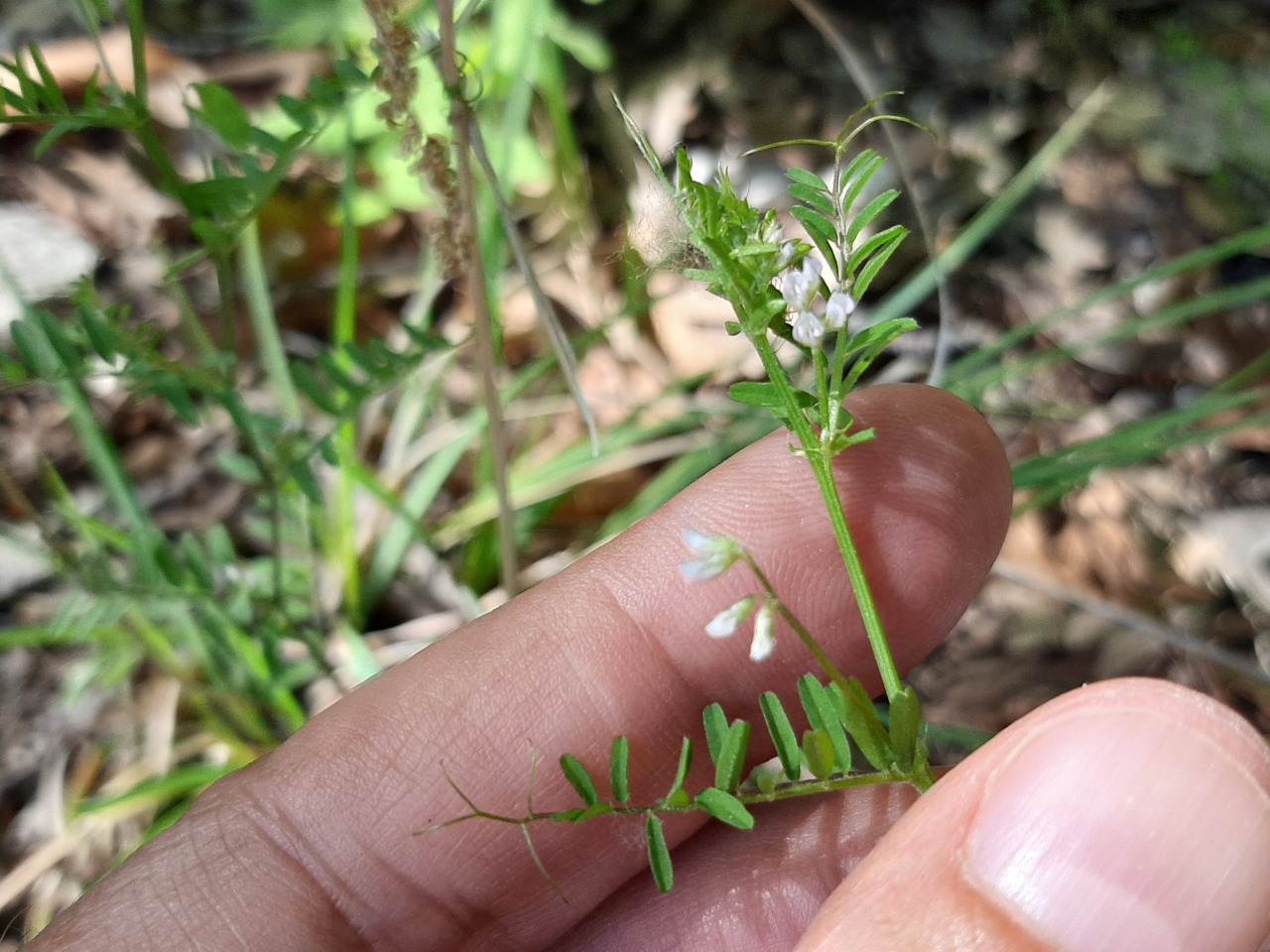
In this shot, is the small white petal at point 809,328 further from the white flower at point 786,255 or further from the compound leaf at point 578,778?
the compound leaf at point 578,778

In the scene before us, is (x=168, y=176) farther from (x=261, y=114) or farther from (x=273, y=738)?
(x=261, y=114)

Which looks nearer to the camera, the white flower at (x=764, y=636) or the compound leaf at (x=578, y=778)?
the white flower at (x=764, y=636)

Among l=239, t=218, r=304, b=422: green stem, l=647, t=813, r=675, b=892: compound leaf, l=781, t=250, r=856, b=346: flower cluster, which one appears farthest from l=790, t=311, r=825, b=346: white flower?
l=239, t=218, r=304, b=422: green stem

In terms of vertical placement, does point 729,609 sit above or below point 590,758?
above

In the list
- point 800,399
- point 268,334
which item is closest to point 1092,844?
point 800,399

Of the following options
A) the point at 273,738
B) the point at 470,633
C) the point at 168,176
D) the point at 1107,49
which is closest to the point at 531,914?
the point at 470,633

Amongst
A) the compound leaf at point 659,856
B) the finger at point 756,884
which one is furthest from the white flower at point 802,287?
the finger at point 756,884

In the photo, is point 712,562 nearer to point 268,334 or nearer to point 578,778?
point 578,778
